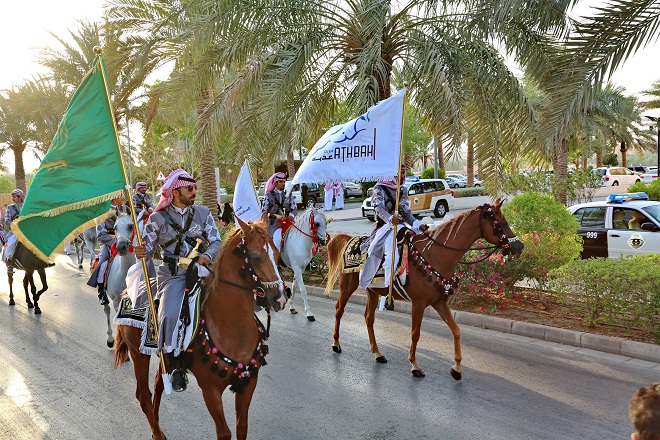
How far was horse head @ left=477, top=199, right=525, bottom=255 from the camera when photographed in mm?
7039

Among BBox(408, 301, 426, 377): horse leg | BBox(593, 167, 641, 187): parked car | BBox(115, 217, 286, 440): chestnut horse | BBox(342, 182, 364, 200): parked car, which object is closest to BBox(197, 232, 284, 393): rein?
BBox(115, 217, 286, 440): chestnut horse

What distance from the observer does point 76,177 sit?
4742mm

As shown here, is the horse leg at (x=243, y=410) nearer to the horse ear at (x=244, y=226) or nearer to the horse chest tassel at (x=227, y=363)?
the horse chest tassel at (x=227, y=363)

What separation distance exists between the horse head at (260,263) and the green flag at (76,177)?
1.26 m

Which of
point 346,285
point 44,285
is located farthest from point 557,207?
point 44,285

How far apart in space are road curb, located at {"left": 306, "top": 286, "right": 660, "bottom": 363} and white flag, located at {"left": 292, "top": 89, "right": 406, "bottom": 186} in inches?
124

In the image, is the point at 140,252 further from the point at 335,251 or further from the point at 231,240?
the point at 335,251

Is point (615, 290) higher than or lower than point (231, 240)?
lower

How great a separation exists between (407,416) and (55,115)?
30.3 metres

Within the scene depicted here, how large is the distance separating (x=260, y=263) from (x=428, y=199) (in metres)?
25.8

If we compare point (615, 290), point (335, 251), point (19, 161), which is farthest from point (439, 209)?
point (19, 161)

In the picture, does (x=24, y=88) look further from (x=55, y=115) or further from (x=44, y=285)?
(x=44, y=285)

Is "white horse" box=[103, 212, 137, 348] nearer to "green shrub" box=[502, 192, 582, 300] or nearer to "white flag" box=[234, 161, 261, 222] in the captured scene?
"white flag" box=[234, 161, 261, 222]

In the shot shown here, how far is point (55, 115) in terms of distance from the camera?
30.4m
